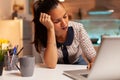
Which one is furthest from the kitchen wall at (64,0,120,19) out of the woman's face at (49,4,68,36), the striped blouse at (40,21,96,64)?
the woman's face at (49,4,68,36)

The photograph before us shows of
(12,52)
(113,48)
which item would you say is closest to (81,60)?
(12,52)

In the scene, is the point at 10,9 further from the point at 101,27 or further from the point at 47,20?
the point at 47,20

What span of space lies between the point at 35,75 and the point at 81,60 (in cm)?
62

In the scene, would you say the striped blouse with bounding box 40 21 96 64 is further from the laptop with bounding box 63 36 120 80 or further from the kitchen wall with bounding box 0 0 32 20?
the kitchen wall with bounding box 0 0 32 20

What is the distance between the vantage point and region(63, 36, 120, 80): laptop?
3.41 feet

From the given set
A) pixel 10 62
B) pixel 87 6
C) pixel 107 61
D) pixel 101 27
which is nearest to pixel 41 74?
pixel 10 62

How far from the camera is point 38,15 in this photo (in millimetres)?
1815

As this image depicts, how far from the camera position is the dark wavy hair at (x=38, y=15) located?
5.84 ft

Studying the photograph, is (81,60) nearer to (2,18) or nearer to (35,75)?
(35,75)

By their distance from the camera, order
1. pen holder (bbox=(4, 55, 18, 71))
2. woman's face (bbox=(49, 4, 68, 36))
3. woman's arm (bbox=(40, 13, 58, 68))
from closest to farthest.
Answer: pen holder (bbox=(4, 55, 18, 71)) → woman's arm (bbox=(40, 13, 58, 68)) → woman's face (bbox=(49, 4, 68, 36))

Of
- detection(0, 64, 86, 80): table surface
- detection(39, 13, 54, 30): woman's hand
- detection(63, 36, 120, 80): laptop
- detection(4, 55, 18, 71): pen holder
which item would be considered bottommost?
detection(0, 64, 86, 80): table surface

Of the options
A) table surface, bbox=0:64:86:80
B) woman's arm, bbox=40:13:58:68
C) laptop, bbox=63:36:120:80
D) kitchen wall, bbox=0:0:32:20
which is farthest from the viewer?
kitchen wall, bbox=0:0:32:20

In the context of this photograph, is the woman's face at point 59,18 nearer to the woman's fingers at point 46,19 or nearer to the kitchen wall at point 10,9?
the woman's fingers at point 46,19

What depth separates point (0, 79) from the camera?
1230mm
